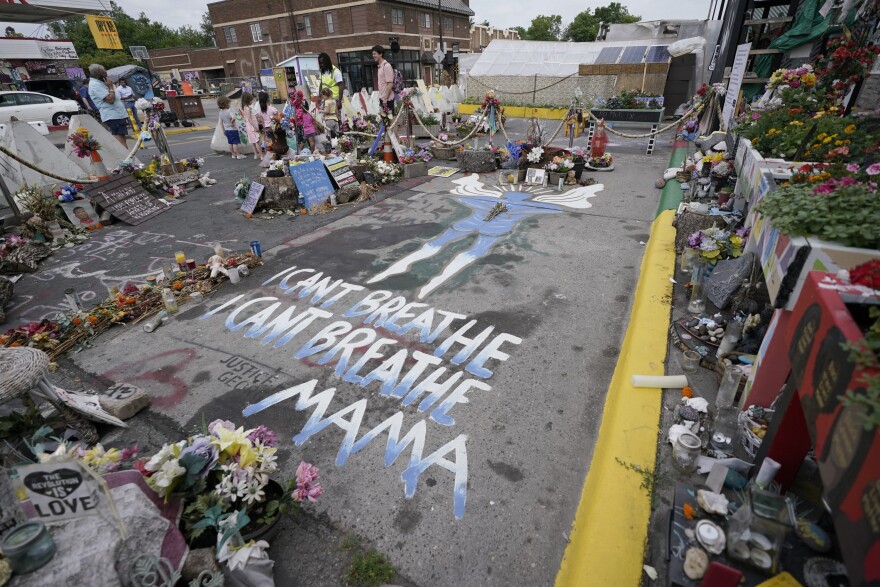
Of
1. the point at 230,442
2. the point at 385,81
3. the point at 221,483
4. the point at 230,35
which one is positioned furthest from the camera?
the point at 230,35

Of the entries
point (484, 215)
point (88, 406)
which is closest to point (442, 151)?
point (484, 215)

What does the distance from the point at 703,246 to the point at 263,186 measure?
827cm

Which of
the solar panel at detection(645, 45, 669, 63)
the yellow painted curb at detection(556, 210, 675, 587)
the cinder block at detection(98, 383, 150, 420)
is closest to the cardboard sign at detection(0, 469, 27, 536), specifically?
the cinder block at detection(98, 383, 150, 420)

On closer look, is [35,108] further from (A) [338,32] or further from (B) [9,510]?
(A) [338,32]

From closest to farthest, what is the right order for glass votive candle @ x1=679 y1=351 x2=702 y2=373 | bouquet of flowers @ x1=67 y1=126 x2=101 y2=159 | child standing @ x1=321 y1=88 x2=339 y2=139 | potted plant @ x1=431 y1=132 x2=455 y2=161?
glass votive candle @ x1=679 y1=351 x2=702 y2=373 < bouquet of flowers @ x1=67 y1=126 x2=101 y2=159 < potted plant @ x1=431 y1=132 x2=455 y2=161 < child standing @ x1=321 y1=88 x2=339 y2=139

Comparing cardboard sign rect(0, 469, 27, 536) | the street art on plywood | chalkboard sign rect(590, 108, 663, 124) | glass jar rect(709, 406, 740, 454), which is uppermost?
chalkboard sign rect(590, 108, 663, 124)

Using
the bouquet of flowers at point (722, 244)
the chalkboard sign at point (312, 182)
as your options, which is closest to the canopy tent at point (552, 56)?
the chalkboard sign at point (312, 182)

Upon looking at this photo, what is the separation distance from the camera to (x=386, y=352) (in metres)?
4.52

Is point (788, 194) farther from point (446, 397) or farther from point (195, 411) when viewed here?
point (195, 411)

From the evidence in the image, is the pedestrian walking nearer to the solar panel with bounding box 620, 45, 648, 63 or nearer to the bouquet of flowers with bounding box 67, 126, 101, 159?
the bouquet of flowers with bounding box 67, 126, 101, 159

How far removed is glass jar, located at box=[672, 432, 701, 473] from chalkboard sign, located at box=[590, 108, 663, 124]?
48.8 ft

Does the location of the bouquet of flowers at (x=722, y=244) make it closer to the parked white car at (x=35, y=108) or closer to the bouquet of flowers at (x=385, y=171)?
the bouquet of flowers at (x=385, y=171)

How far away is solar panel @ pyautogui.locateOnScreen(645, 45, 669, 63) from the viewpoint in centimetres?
2091

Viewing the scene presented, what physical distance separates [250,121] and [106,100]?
3.75 metres
